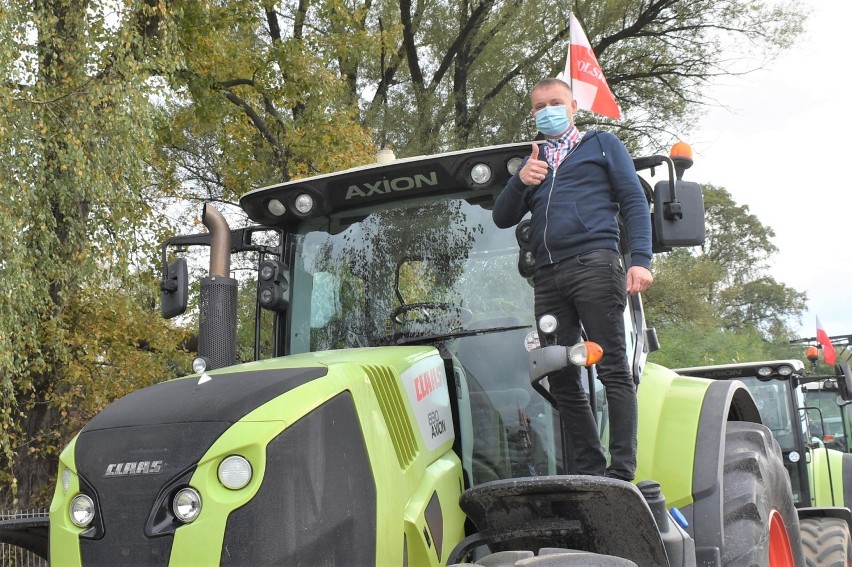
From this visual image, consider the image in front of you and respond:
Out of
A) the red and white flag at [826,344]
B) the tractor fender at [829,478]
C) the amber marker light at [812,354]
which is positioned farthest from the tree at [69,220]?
the red and white flag at [826,344]

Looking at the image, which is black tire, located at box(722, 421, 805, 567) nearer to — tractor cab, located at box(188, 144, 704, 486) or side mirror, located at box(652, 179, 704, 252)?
tractor cab, located at box(188, 144, 704, 486)

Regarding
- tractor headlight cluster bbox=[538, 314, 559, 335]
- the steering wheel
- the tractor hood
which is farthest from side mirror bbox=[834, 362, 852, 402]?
the tractor hood

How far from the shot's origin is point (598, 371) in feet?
11.3

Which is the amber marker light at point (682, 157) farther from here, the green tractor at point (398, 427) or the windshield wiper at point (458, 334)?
the windshield wiper at point (458, 334)

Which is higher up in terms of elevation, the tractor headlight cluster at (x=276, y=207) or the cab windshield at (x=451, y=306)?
the tractor headlight cluster at (x=276, y=207)

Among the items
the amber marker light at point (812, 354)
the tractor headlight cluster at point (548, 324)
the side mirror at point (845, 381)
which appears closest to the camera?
the tractor headlight cluster at point (548, 324)

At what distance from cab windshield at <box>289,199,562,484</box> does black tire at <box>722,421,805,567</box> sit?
2.88 feet

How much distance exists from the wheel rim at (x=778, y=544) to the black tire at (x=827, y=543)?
1.86m

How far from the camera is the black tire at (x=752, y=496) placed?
3787 mm

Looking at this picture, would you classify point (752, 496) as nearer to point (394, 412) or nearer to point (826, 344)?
point (394, 412)

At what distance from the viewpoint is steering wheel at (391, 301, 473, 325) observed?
380 centimetres

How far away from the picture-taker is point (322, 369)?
299cm

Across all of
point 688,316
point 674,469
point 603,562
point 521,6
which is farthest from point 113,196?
point 688,316

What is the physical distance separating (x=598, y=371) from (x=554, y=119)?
3.35ft
